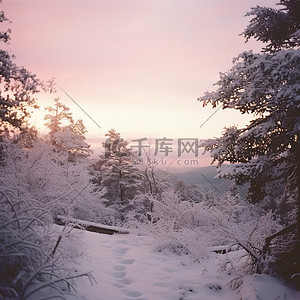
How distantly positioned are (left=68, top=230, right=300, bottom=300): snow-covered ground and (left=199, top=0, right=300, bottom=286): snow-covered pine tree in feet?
2.37

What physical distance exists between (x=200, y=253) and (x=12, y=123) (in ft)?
26.5

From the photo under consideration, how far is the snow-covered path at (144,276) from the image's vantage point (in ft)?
16.8

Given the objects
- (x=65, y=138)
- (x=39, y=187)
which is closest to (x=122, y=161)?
(x=65, y=138)

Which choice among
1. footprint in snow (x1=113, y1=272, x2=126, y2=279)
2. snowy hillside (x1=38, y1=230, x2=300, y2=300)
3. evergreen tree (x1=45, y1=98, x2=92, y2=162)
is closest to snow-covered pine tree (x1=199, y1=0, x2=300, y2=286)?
snowy hillside (x1=38, y1=230, x2=300, y2=300)

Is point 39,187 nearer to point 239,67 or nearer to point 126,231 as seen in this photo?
point 126,231

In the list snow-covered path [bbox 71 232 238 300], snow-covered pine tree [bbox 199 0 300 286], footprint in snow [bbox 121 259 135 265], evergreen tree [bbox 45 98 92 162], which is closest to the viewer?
snow-covered pine tree [bbox 199 0 300 286]

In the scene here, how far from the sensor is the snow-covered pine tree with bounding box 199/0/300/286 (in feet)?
15.0

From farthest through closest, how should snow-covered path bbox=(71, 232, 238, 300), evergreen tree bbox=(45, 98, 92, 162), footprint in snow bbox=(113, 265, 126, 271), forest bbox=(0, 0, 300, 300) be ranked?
evergreen tree bbox=(45, 98, 92, 162), footprint in snow bbox=(113, 265, 126, 271), snow-covered path bbox=(71, 232, 238, 300), forest bbox=(0, 0, 300, 300)

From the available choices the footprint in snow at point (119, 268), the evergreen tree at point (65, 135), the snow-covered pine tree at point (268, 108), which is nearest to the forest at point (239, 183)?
the snow-covered pine tree at point (268, 108)

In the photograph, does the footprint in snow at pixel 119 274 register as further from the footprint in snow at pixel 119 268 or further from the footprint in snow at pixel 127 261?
the footprint in snow at pixel 127 261

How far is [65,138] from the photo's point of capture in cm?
2484

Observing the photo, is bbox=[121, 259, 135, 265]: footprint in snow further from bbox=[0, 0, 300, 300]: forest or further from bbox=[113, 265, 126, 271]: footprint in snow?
Result: bbox=[0, 0, 300, 300]: forest

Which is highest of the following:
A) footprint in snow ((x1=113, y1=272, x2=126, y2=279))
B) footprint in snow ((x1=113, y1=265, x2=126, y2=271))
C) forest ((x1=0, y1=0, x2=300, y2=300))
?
forest ((x1=0, y1=0, x2=300, y2=300))

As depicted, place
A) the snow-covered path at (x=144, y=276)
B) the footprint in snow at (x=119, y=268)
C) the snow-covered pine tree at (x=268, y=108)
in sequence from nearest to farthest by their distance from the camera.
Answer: the snow-covered pine tree at (x=268, y=108), the snow-covered path at (x=144, y=276), the footprint in snow at (x=119, y=268)
